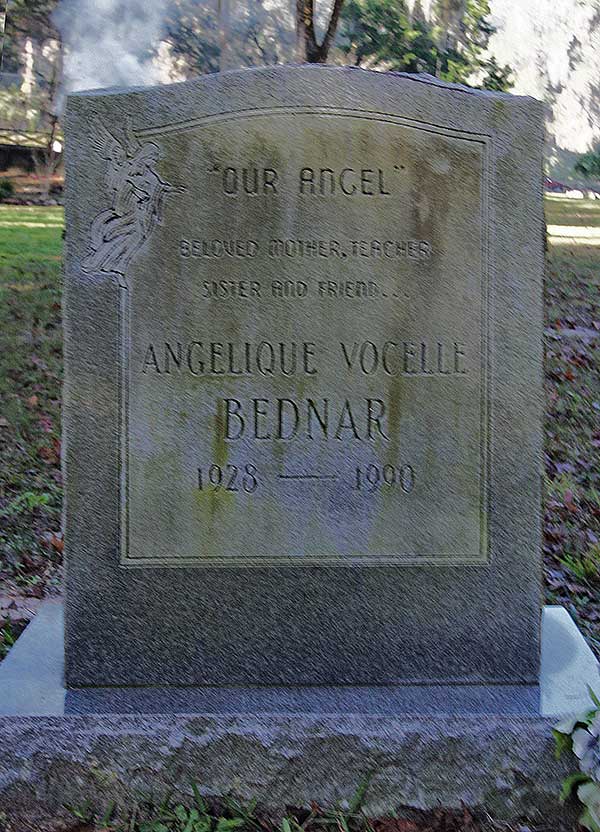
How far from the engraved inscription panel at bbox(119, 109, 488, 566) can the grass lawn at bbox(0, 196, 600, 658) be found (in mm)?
1326

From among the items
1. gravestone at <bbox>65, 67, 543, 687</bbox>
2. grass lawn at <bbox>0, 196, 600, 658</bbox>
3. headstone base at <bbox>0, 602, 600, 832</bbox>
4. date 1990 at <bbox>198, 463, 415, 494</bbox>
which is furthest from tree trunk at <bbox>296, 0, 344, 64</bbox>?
headstone base at <bbox>0, 602, 600, 832</bbox>

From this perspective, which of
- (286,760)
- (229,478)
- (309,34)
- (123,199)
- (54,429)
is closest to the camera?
(286,760)

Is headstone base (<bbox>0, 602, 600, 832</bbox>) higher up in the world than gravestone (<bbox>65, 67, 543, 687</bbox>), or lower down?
lower down

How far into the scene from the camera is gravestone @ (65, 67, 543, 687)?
3.40m

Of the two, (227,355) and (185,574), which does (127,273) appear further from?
(185,574)

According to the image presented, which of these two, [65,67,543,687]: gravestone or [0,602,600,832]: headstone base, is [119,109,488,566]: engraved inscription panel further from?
[0,602,600,832]: headstone base

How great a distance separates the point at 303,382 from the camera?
348cm

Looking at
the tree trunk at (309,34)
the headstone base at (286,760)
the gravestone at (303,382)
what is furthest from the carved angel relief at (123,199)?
the tree trunk at (309,34)

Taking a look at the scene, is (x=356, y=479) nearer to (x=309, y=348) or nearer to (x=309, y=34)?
(x=309, y=348)

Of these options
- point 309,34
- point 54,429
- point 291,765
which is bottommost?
point 291,765

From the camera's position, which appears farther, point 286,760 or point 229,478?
point 229,478

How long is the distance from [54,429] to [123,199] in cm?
428

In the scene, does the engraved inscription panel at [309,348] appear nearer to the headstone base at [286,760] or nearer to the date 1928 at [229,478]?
the date 1928 at [229,478]

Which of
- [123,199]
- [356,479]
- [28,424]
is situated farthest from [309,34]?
[356,479]
